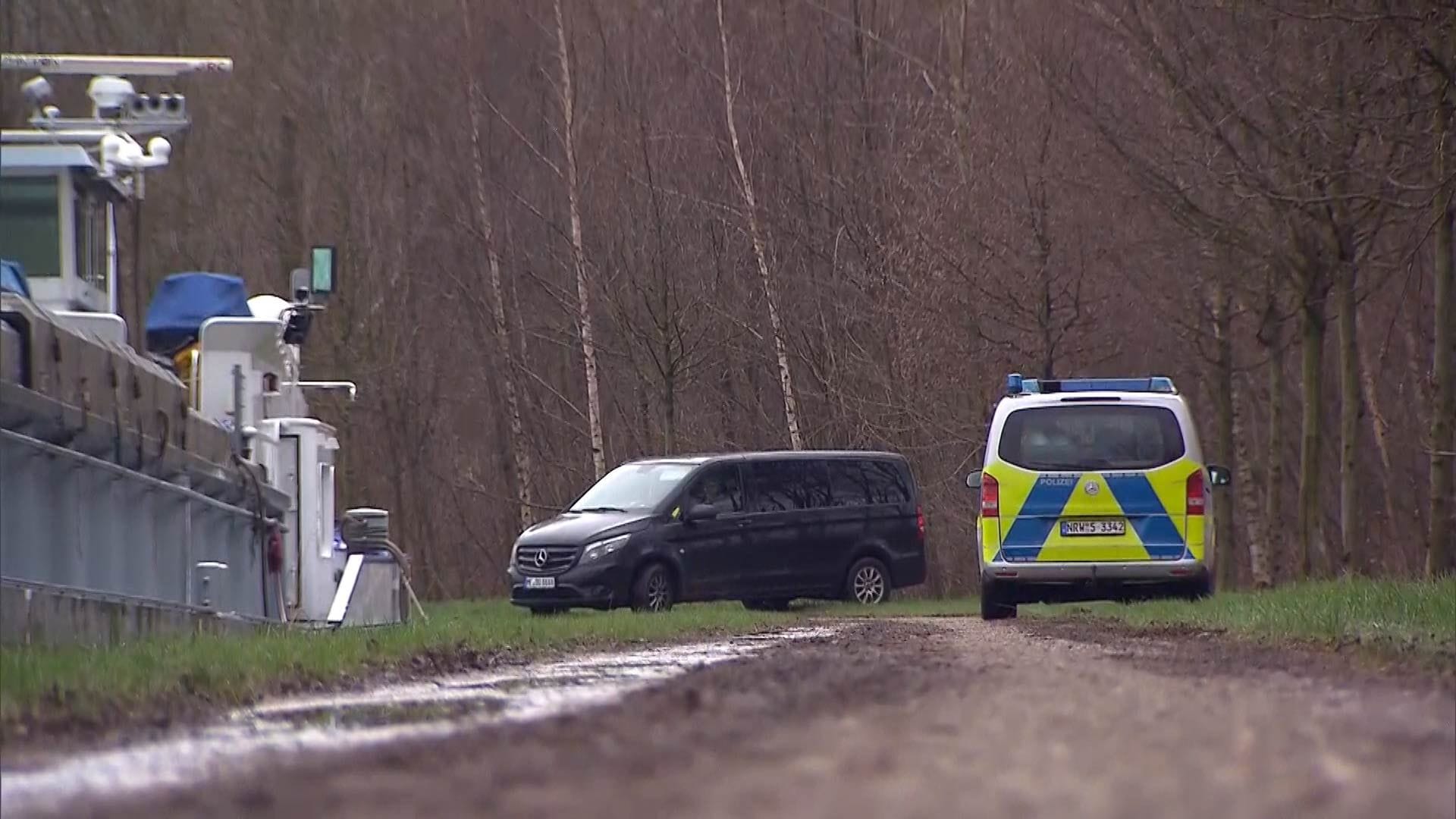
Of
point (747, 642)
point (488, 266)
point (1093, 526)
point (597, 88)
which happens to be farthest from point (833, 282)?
point (747, 642)

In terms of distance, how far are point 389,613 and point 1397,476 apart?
2767 centimetres

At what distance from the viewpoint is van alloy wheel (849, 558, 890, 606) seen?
88.8 ft

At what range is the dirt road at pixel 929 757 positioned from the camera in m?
4.91

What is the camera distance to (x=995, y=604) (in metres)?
19.3

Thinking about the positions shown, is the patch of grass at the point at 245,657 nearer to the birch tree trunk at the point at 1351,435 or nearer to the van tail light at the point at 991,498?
the van tail light at the point at 991,498

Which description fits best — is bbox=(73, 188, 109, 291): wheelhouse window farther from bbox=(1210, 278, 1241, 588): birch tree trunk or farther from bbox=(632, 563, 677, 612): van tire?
bbox=(1210, 278, 1241, 588): birch tree trunk

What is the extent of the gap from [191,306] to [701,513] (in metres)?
6.42

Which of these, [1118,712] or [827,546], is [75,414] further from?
[827,546]

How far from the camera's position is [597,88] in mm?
39469

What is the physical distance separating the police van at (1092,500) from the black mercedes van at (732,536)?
597cm

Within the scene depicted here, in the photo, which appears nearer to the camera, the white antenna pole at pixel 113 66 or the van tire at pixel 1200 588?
the van tire at pixel 1200 588

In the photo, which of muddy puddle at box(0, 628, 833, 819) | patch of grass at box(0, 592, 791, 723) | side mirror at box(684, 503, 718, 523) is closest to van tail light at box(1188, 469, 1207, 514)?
patch of grass at box(0, 592, 791, 723)

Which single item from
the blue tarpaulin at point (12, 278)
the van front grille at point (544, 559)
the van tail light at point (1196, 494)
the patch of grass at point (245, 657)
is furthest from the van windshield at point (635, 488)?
the blue tarpaulin at point (12, 278)

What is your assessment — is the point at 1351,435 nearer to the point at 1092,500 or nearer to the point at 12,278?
the point at 1092,500
